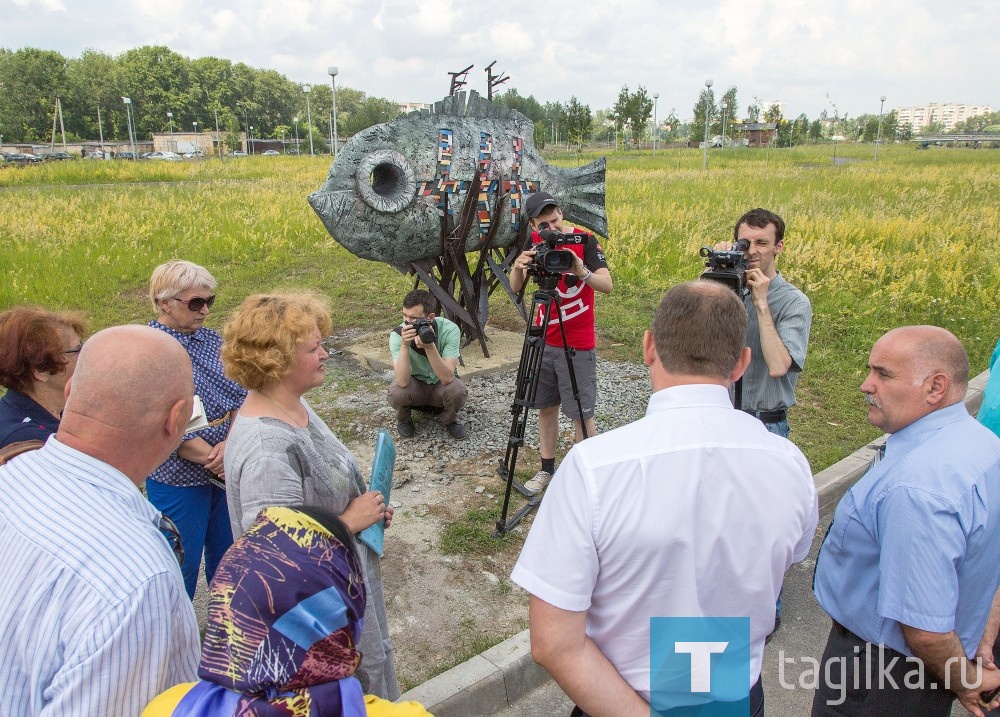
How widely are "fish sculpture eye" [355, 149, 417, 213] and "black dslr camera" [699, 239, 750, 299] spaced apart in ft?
10.2

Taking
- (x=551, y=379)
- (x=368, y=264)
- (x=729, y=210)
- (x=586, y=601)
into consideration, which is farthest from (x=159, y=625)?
(x=729, y=210)

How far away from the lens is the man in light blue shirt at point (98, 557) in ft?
3.83

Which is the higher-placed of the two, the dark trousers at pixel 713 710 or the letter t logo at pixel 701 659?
the letter t logo at pixel 701 659

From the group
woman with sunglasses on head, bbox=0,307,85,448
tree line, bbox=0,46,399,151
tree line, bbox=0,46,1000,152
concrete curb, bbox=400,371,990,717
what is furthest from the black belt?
tree line, bbox=0,46,399,151

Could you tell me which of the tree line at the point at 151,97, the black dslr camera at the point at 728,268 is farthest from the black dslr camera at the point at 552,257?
the tree line at the point at 151,97

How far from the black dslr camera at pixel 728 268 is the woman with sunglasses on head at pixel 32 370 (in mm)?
2521

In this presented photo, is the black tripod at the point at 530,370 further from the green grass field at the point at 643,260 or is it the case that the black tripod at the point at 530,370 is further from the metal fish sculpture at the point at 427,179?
the green grass field at the point at 643,260

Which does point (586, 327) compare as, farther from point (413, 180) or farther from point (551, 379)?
point (413, 180)

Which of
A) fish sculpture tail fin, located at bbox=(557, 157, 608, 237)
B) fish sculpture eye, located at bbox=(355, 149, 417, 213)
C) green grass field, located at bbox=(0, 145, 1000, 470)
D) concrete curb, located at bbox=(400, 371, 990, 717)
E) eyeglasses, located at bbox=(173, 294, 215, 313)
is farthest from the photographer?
green grass field, located at bbox=(0, 145, 1000, 470)

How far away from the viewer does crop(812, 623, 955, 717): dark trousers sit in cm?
197

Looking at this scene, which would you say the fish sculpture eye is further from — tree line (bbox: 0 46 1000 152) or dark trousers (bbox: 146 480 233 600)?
tree line (bbox: 0 46 1000 152)

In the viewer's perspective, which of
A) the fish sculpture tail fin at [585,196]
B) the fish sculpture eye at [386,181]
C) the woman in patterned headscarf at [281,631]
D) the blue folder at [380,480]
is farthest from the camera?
the fish sculpture tail fin at [585,196]

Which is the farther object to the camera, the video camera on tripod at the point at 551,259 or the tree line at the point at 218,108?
the tree line at the point at 218,108

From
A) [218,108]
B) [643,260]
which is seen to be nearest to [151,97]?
[218,108]
